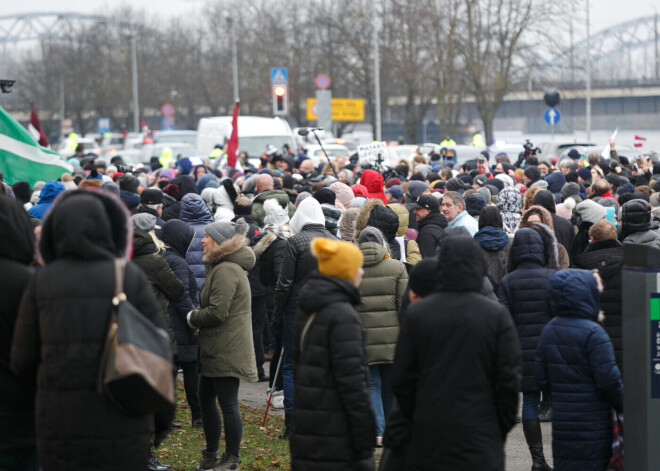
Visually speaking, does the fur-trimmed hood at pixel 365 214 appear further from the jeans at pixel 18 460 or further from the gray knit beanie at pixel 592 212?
the jeans at pixel 18 460

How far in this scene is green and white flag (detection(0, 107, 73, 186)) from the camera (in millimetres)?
10883

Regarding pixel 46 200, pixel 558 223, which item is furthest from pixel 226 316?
pixel 558 223

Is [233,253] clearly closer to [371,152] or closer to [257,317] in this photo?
[257,317]

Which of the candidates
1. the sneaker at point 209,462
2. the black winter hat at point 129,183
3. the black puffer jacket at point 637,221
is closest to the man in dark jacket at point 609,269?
the black puffer jacket at point 637,221

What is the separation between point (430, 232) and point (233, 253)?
3.05m

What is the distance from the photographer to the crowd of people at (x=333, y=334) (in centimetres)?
450

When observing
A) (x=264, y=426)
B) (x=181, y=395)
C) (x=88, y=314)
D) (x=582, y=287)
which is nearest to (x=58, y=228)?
(x=88, y=314)

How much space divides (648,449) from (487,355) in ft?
4.80

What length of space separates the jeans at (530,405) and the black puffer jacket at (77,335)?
3.63 metres

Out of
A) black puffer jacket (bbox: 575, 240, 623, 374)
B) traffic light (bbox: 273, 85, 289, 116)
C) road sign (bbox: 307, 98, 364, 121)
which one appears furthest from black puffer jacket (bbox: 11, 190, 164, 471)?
road sign (bbox: 307, 98, 364, 121)

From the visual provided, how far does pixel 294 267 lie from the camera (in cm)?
806

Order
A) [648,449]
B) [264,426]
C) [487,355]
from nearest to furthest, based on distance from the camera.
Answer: [487,355] < [648,449] < [264,426]

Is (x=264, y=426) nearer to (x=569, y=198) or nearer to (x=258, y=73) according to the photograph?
(x=569, y=198)

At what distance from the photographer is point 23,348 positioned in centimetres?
459
